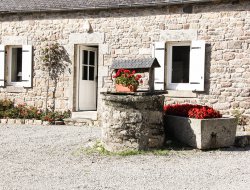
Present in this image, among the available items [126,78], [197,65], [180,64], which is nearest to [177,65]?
[180,64]

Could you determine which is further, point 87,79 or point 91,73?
point 91,73

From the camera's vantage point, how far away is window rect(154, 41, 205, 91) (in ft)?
32.8

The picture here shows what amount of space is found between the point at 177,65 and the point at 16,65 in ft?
17.4

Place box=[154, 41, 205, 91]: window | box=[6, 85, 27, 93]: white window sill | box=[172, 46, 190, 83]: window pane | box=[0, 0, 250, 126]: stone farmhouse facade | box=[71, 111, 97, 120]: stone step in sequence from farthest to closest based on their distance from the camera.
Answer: box=[6, 85, 27, 93]: white window sill
box=[71, 111, 97, 120]: stone step
box=[172, 46, 190, 83]: window pane
box=[154, 41, 205, 91]: window
box=[0, 0, 250, 126]: stone farmhouse facade

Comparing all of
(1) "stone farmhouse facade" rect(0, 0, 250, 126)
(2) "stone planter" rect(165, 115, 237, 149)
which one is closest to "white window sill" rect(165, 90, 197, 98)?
(1) "stone farmhouse facade" rect(0, 0, 250, 126)

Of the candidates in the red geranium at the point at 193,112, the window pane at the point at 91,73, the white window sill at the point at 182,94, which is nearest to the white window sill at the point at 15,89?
the window pane at the point at 91,73

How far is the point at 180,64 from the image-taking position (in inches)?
415

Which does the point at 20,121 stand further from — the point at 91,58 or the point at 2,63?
the point at 91,58

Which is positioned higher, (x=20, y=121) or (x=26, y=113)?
Answer: (x=26, y=113)

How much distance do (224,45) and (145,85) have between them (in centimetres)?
232

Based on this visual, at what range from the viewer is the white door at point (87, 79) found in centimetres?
1169

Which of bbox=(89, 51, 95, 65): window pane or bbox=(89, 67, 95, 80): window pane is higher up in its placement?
bbox=(89, 51, 95, 65): window pane

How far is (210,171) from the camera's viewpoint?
18.1 feet

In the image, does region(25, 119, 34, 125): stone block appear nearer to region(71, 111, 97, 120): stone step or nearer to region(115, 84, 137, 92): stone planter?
region(71, 111, 97, 120): stone step
